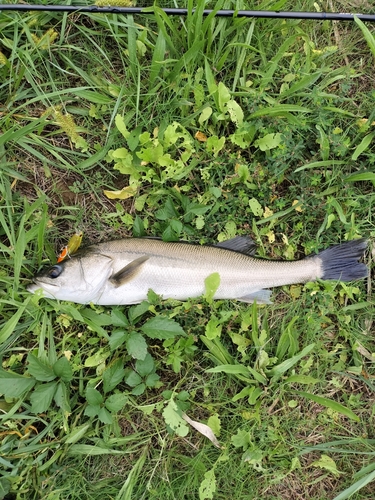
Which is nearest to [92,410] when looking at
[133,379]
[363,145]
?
[133,379]

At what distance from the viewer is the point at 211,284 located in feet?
9.84

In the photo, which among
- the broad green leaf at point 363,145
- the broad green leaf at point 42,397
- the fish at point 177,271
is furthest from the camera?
the broad green leaf at point 363,145

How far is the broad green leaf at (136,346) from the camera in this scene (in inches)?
115

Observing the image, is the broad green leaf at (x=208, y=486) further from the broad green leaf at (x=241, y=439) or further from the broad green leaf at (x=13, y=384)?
the broad green leaf at (x=13, y=384)

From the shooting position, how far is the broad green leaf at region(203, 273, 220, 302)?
118 inches

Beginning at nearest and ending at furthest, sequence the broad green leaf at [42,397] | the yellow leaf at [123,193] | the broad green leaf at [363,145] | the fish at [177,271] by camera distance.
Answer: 1. the broad green leaf at [42,397]
2. the fish at [177,271]
3. the broad green leaf at [363,145]
4. the yellow leaf at [123,193]

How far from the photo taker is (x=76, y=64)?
3.30m

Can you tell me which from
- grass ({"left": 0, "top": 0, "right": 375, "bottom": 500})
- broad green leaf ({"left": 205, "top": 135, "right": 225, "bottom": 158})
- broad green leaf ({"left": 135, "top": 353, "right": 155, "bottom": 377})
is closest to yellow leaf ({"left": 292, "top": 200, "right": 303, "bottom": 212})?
grass ({"left": 0, "top": 0, "right": 375, "bottom": 500})

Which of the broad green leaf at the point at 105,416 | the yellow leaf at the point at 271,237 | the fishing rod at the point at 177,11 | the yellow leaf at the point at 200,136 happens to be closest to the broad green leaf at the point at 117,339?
the broad green leaf at the point at 105,416

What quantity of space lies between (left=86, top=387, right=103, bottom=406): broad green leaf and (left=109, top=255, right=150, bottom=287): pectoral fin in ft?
2.49

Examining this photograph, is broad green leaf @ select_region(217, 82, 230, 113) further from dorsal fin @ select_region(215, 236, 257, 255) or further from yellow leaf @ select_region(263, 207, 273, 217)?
dorsal fin @ select_region(215, 236, 257, 255)

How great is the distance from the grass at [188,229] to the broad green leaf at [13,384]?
0.05 feet

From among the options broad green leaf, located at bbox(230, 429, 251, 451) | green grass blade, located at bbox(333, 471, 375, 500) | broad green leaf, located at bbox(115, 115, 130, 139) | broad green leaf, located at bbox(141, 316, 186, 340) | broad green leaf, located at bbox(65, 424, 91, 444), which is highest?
broad green leaf, located at bbox(115, 115, 130, 139)

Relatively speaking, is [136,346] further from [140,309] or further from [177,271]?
[177,271]
